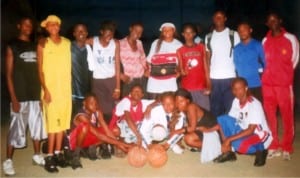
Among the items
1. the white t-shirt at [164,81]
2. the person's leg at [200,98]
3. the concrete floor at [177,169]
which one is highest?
the white t-shirt at [164,81]

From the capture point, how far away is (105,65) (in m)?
4.95

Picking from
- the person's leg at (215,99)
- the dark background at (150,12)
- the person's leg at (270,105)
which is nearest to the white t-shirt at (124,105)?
the person's leg at (215,99)

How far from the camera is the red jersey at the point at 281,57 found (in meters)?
4.63

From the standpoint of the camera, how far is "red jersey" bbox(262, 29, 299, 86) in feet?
15.2

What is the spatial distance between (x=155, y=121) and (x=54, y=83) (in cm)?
125

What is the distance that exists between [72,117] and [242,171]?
6.44ft

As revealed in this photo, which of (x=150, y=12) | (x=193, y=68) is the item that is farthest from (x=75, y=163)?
(x=150, y=12)

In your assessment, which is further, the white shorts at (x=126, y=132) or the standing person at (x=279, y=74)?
the white shorts at (x=126, y=132)

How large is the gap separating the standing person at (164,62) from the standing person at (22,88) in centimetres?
135

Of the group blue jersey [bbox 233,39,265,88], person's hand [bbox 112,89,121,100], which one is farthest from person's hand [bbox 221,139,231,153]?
person's hand [bbox 112,89,121,100]

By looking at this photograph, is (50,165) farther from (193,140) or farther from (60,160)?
(193,140)

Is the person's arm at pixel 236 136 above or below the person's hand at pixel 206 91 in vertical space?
below

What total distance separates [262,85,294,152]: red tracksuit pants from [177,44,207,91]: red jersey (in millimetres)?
717

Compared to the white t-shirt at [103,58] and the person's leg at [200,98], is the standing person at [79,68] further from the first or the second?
the person's leg at [200,98]
